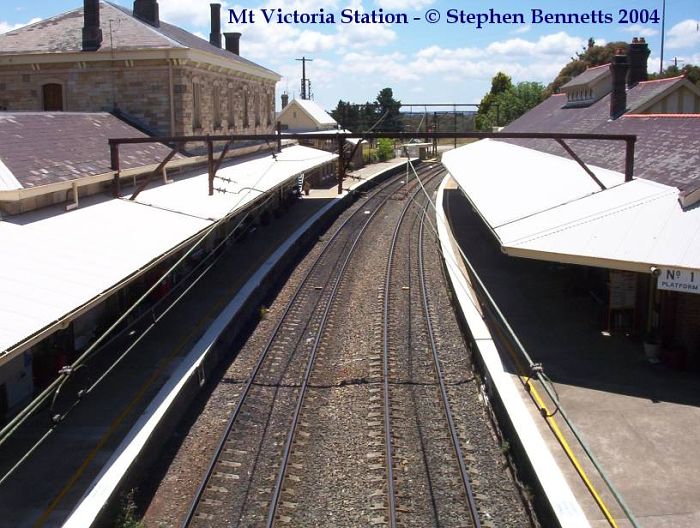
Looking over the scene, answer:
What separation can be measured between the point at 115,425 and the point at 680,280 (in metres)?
9.11

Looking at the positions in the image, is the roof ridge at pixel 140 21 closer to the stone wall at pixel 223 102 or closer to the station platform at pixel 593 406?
the stone wall at pixel 223 102

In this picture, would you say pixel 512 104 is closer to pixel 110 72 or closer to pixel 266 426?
pixel 110 72

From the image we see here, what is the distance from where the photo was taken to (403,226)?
3216cm

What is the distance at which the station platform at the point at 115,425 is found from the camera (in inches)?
363

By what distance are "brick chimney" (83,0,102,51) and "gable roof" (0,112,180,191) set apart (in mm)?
4688

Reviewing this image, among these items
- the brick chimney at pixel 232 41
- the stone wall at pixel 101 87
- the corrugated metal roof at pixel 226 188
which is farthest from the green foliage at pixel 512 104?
the stone wall at pixel 101 87

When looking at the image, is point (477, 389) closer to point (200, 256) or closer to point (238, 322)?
point (238, 322)

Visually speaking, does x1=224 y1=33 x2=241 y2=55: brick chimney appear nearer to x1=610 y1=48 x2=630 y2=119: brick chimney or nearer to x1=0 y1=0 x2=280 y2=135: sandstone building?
x1=0 y1=0 x2=280 y2=135: sandstone building

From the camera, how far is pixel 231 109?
31.7 metres

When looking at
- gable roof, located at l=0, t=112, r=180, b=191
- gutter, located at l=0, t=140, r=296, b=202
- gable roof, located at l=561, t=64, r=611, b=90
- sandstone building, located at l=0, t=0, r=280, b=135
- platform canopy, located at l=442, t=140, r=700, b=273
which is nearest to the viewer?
platform canopy, located at l=442, t=140, r=700, b=273

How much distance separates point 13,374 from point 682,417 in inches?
399

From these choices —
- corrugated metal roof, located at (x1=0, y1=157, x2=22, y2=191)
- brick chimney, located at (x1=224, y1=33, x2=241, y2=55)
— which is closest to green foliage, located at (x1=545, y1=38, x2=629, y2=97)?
brick chimney, located at (x1=224, y1=33, x2=241, y2=55)

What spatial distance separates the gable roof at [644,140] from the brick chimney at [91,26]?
16.2m

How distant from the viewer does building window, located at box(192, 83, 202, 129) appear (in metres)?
26.8
